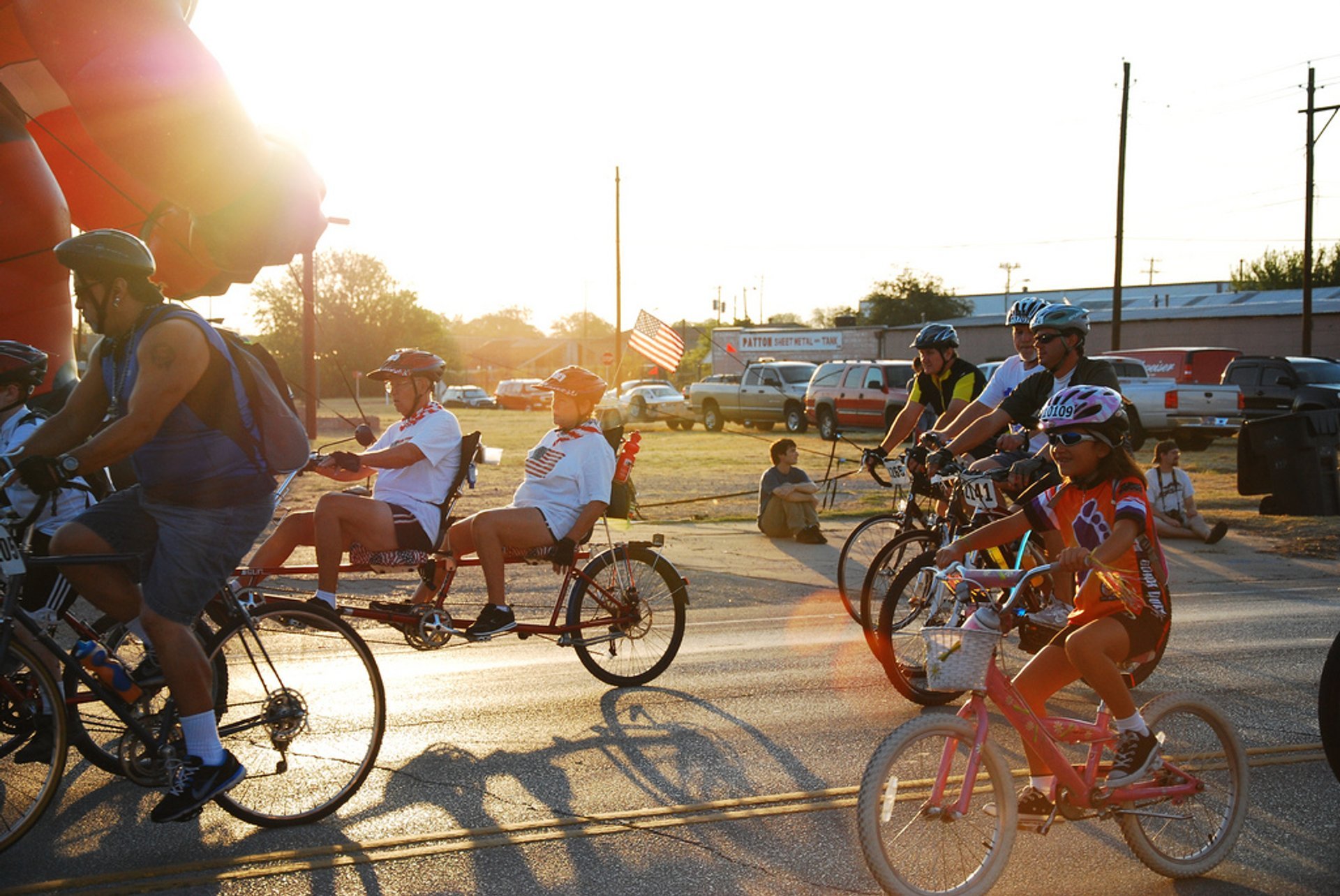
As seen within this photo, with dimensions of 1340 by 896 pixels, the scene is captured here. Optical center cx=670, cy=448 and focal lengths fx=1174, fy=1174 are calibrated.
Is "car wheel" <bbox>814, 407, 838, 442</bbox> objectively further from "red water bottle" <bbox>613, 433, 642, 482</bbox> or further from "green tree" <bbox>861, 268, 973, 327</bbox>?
"green tree" <bbox>861, 268, 973, 327</bbox>

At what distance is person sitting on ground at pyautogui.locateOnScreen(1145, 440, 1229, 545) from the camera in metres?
12.4

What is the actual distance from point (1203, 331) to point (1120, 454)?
141 feet

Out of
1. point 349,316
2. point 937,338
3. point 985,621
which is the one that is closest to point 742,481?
point 937,338

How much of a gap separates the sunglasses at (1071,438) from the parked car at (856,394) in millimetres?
24278

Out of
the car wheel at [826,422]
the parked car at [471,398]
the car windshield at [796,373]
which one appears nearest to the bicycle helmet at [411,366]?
the car wheel at [826,422]

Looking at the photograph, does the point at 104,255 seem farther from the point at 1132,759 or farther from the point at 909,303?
the point at 909,303

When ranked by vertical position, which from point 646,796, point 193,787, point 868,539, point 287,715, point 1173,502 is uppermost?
point 868,539

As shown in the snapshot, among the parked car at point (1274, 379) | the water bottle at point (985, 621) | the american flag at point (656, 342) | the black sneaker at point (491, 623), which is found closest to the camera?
the water bottle at point (985, 621)

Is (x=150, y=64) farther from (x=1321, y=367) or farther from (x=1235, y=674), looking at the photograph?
(x=1321, y=367)

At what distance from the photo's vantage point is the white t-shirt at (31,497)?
5605 mm

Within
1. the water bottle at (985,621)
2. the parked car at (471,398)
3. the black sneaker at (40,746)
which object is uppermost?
the water bottle at (985,621)

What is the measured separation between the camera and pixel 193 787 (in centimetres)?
402

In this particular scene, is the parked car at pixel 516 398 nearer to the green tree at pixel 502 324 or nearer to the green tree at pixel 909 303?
the green tree at pixel 909 303

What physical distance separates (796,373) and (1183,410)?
39.2ft
